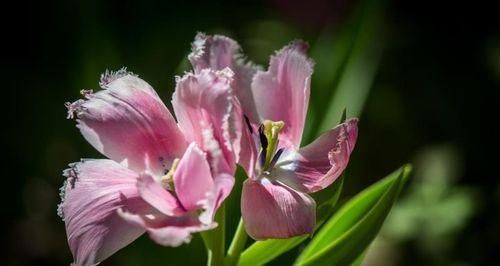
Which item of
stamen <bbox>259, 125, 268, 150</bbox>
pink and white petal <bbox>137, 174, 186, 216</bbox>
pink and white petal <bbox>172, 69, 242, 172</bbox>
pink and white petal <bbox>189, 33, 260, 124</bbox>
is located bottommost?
pink and white petal <bbox>137, 174, 186, 216</bbox>

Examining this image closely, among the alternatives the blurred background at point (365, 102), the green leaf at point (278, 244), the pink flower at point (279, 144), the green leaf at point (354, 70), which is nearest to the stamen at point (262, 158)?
the pink flower at point (279, 144)

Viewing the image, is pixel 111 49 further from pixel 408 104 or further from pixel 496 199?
pixel 496 199

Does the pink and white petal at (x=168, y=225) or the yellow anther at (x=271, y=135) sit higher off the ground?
the yellow anther at (x=271, y=135)

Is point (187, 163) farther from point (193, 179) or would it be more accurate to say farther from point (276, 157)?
point (276, 157)

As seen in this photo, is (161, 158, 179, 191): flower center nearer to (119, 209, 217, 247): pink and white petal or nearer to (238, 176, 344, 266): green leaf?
(119, 209, 217, 247): pink and white petal

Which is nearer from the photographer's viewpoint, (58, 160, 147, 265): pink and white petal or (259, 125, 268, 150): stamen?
(58, 160, 147, 265): pink and white petal

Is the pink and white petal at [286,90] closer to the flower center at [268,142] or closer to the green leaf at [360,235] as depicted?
the flower center at [268,142]

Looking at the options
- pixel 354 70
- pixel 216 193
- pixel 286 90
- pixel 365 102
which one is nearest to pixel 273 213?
pixel 216 193

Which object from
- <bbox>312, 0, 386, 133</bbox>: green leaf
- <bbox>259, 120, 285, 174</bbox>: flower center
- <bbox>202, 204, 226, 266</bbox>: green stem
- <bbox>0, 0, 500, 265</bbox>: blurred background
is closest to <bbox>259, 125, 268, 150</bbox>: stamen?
<bbox>259, 120, 285, 174</bbox>: flower center
